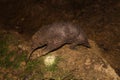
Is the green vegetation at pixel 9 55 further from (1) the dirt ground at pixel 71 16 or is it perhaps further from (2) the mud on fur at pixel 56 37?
(1) the dirt ground at pixel 71 16

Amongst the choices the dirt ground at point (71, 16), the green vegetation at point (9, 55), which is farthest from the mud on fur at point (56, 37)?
the dirt ground at point (71, 16)

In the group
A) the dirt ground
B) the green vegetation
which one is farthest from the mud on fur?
the dirt ground

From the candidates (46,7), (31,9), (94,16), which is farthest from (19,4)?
(94,16)

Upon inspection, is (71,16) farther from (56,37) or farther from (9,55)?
(9,55)

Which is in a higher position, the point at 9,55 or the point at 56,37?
the point at 56,37

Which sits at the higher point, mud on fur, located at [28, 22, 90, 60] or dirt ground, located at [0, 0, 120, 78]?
mud on fur, located at [28, 22, 90, 60]

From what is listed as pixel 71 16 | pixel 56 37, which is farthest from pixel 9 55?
pixel 71 16

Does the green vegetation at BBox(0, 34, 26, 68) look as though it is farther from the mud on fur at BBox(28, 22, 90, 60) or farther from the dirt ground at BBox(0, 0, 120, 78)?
the dirt ground at BBox(0, 0, 120, 78)
